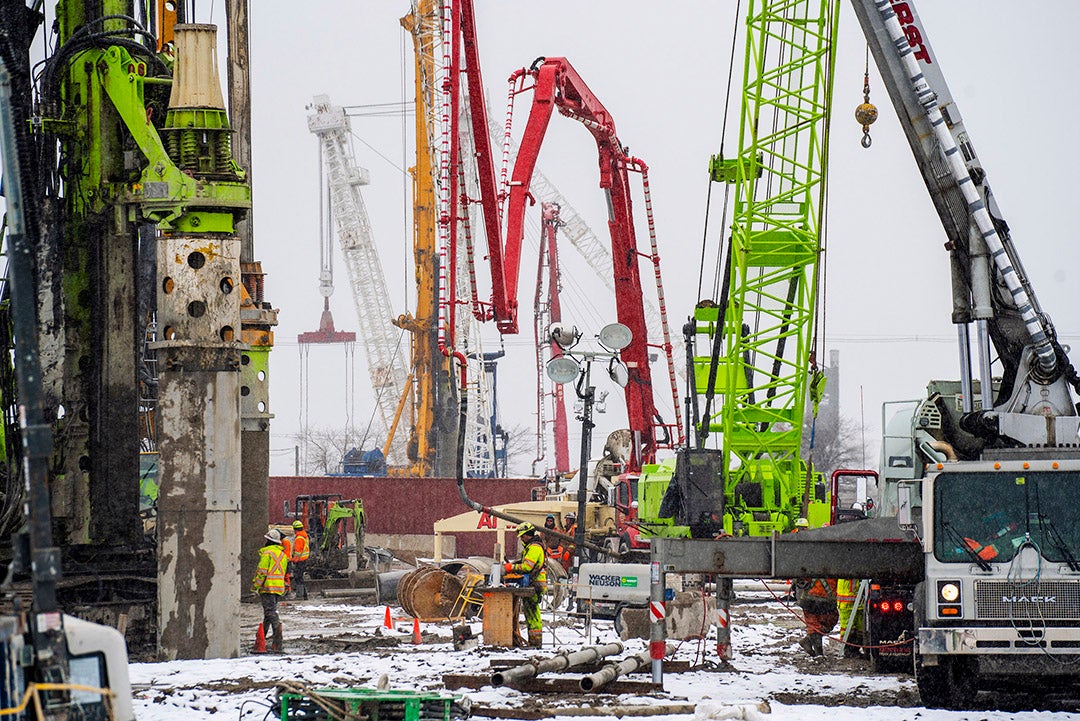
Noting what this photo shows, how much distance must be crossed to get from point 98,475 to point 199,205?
403cm

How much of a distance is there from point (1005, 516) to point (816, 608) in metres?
6.46

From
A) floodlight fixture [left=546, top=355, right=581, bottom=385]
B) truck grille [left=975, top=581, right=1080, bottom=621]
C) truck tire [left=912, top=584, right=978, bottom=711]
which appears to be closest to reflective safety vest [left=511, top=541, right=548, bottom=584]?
floodlight fixture [left=546, top=355, right=581, bottom=385]

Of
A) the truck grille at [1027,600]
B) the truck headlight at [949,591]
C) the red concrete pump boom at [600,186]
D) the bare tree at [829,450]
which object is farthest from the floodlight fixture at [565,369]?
the bare tree at [829,450]

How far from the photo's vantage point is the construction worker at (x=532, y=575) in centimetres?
2120

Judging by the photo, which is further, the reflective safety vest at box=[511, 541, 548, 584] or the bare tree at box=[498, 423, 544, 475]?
the bare tree at box=[498, 423, 544, 475]

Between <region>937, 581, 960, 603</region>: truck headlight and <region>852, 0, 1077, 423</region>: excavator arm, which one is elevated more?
<region>852, 0, 1077, 423</region>: excavator arm

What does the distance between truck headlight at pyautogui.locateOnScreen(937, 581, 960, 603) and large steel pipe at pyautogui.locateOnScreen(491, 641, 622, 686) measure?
441 centimetres

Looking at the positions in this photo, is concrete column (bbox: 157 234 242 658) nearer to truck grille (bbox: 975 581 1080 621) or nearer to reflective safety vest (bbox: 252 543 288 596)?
reflective safety vest (bbox: 252 543 288 596)

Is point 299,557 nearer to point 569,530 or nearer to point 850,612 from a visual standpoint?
point 569,530

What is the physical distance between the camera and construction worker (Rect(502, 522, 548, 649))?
21.2 m

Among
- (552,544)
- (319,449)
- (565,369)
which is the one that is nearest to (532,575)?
(565,369)

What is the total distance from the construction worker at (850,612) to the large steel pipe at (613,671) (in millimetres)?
2784

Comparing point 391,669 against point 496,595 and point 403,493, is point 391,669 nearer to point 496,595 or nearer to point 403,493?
point 496,595

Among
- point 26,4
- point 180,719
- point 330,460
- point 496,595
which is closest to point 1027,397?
point 496,595
